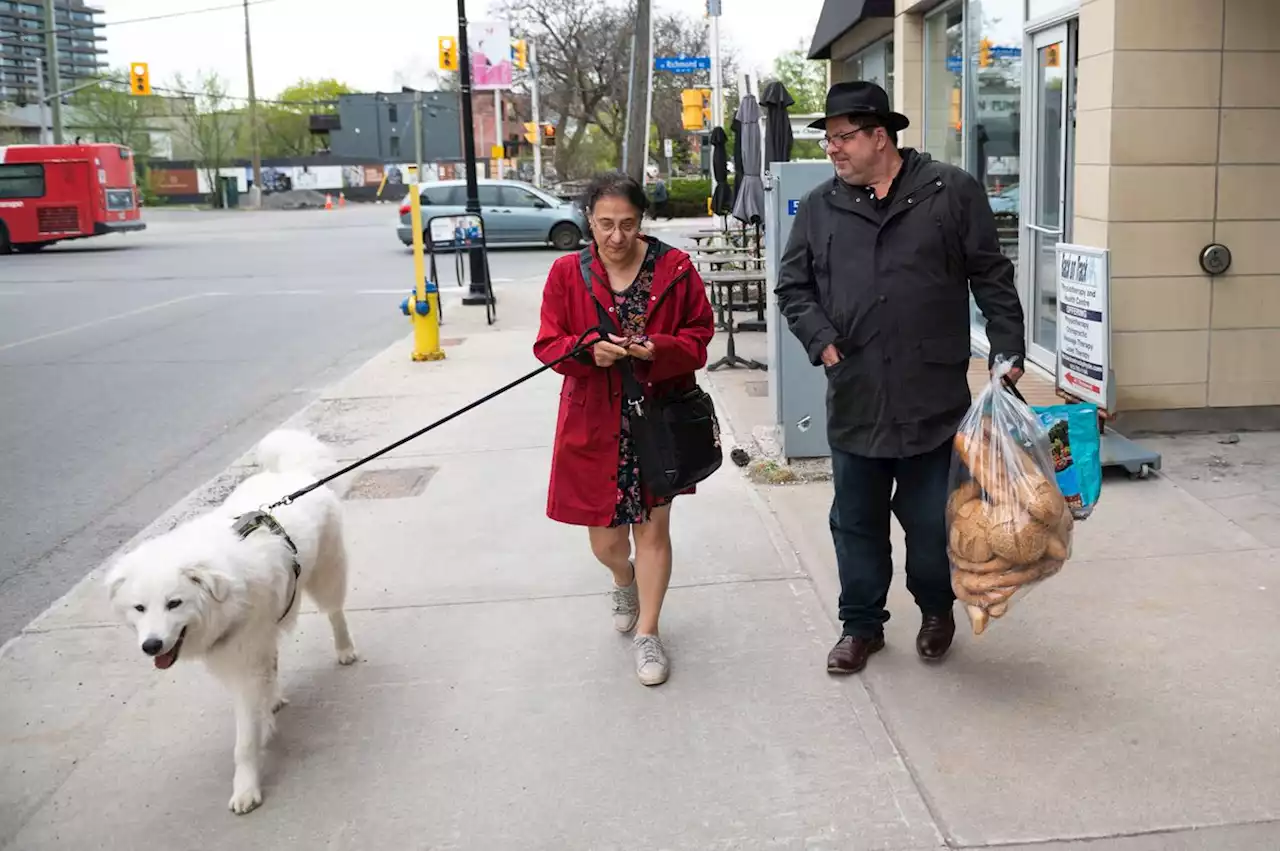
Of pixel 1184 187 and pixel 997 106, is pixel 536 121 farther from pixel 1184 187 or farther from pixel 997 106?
pixel 1184 187

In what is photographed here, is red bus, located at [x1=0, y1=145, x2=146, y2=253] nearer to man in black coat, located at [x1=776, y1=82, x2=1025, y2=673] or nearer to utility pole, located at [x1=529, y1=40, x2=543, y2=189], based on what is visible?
utility pole, located at [x1=529, y1=40, x2=543, y2=189]

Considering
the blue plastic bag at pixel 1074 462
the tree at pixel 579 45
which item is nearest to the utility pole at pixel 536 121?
the tree at pixel 579 45

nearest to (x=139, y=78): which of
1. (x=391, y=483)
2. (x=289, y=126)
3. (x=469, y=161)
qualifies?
(x=469, y=161)

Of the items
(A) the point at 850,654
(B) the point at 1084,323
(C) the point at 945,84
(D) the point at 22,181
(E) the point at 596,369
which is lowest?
(A) the point at 850,654

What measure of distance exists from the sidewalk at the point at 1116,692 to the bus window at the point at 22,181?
28444mm

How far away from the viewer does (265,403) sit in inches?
381

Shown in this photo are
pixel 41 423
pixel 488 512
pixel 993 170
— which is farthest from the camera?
pixel 993 170

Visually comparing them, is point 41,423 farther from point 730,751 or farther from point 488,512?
point 730,751

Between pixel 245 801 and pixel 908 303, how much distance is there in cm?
244

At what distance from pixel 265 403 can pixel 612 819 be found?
723cm

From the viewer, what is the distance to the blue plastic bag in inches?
149

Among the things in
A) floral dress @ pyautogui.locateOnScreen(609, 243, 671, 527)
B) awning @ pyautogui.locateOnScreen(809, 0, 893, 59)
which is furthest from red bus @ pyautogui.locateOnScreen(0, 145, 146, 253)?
floral dress @ pyautogui.locateOnScreen(609, 243, 671, 527)

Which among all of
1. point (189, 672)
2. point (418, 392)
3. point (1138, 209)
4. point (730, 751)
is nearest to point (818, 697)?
point (730, 751)

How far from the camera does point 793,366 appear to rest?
6574mm
